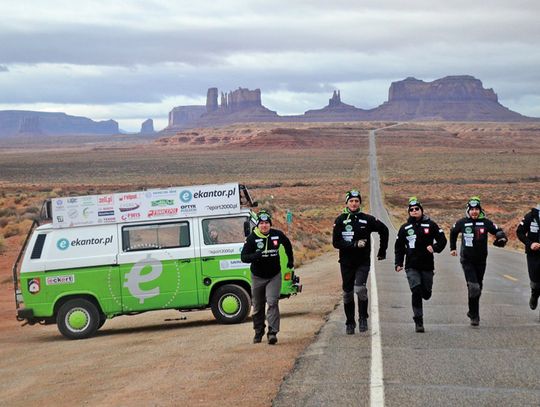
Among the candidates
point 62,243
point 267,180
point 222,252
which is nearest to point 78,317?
point 62,243

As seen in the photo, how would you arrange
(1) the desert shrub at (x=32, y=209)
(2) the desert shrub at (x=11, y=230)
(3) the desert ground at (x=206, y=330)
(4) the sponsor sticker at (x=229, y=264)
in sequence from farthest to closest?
(1) the desert shrub at (x=32, y=209), (2) the desert shrub at (x=11, y=230), (4) the sponsor sticker at (x=229, y=264), (3) the desert ground at (x=206, y=330)

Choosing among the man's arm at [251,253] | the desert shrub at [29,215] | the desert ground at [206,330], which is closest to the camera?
the desert ground at [206,330]

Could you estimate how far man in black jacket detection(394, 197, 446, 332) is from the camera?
11.1 m

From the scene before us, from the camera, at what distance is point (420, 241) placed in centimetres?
1117

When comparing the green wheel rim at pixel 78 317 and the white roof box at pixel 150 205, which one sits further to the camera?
the green wheel rim at pixel 78 317

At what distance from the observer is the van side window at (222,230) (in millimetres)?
13891

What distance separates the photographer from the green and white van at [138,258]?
13812mm

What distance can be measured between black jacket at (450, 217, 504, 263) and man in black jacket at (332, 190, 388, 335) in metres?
1.33

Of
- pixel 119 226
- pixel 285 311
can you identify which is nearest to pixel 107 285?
pixel 119 226

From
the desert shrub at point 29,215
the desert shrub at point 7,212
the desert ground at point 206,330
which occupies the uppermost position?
the desert shrub at point 7,212

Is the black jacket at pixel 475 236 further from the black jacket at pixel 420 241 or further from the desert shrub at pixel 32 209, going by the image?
the desert shrub at pixel 32 209

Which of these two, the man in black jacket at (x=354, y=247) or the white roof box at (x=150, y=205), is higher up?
the white roof box at (x=150, y=205)

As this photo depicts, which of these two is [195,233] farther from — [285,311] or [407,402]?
[407,402]

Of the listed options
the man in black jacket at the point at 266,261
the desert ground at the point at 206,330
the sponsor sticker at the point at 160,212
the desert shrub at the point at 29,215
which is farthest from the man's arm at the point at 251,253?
the desert shrub at the point at 29,215
